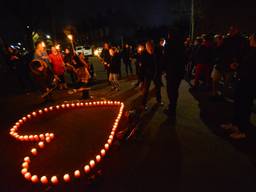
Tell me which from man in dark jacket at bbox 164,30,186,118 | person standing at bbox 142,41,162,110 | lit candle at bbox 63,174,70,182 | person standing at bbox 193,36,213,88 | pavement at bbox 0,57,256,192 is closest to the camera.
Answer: pavement at bbox 0,57,256,192

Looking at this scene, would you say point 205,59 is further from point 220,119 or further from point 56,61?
point 56,61

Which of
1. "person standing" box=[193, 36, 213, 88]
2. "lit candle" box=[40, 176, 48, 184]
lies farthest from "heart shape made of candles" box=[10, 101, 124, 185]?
"person standing" box=[193, 36, 213, 88]

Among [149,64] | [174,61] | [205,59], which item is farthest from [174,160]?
[205,59]

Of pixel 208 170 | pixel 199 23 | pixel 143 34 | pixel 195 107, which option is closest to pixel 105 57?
pixel 195 107

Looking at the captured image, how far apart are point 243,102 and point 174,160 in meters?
1.99

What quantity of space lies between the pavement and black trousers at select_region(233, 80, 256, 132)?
15.6 inches

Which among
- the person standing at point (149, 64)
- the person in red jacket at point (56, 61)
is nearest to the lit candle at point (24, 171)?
the person standing at point (149, 64)

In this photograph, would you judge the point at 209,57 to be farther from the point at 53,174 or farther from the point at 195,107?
the point at 53,174

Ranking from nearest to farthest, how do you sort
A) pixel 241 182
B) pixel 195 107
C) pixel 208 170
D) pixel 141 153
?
pixel 241 182 < pixel 208 170 < pixel 141 153 < pixel 195 107

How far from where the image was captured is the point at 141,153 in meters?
4.97

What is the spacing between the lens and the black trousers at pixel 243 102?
514 centimetres

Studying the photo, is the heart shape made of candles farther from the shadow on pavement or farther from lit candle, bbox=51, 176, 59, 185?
the shadow on pavement

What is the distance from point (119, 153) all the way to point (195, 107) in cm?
363

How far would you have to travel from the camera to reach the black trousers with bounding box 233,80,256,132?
5.14m
